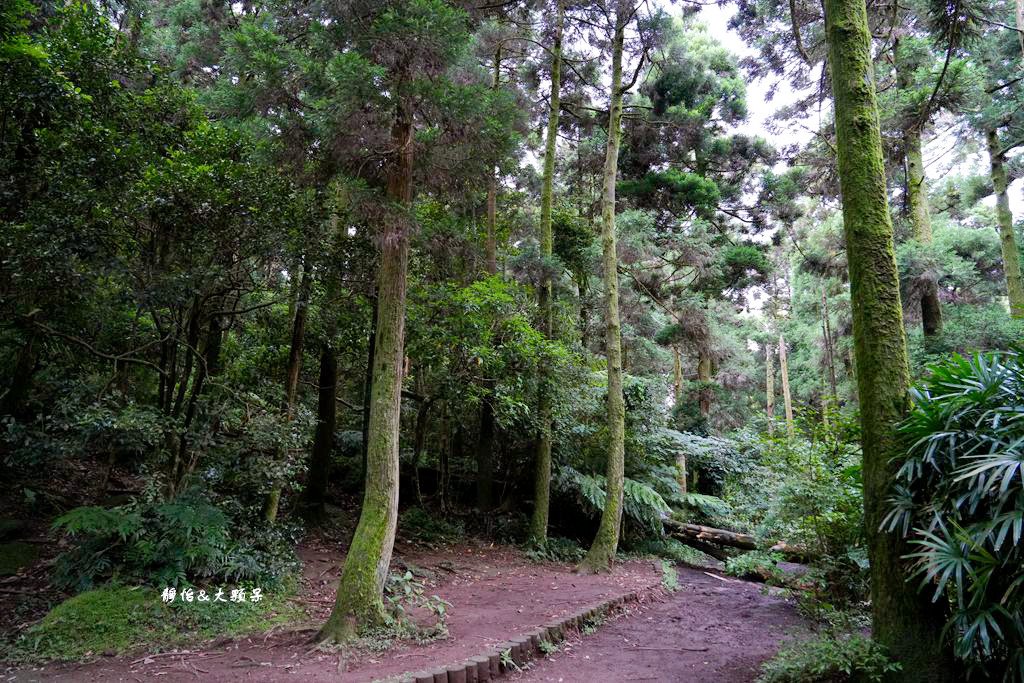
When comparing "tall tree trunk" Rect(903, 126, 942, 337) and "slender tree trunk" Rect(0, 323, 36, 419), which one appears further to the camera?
"tall tree trunk" Rect(903, 126, 942, 337)

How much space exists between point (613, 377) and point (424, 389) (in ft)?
11.2

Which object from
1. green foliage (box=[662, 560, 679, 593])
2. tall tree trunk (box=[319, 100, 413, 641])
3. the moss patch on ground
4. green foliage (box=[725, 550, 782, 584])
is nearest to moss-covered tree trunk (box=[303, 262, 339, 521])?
the moss patch on ground

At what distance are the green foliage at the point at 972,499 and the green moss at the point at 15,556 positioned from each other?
849 centimetres

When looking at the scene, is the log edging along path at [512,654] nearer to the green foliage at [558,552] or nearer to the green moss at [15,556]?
the green foliage at [558,552]

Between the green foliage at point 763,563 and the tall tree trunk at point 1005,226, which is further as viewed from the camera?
the tall tree trunk at point 1005,226

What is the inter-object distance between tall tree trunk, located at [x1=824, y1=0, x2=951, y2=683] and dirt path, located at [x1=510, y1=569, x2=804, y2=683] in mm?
1451

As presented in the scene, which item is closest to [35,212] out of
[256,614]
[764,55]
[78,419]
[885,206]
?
[78,419]

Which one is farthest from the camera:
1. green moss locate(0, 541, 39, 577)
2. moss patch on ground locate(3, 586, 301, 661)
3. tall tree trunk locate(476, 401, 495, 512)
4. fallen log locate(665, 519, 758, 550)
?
fallen log locate(665, 519, 758, 550)

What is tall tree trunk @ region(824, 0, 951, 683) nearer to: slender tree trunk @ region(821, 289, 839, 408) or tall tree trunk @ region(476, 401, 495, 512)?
tall tree trunk @ region(476, 401, 495, 512)

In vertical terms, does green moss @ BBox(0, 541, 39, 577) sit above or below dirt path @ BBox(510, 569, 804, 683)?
above

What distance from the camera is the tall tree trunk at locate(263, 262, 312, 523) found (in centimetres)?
703

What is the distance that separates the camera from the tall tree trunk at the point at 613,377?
28.4 ft

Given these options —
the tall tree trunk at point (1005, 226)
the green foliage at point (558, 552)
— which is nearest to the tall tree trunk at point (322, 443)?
the green foliage at point (558, 552)

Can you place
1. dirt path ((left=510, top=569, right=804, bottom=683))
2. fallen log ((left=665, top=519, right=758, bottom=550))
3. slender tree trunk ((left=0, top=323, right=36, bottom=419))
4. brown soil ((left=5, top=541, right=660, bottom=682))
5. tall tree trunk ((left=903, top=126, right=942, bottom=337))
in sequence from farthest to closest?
tall tree trunk ((left=903, top=126, right=942, bottom=337)), fallen log ((left=665, top=519, right=758, bottom=550)), slender tree trunk ((left=0, top=323, right=36, bottom=419)), dirt path ((left=510, top=569, right=804, bottom=683)), brown soil ((left=5, top=541, right=660, bottom=682))
